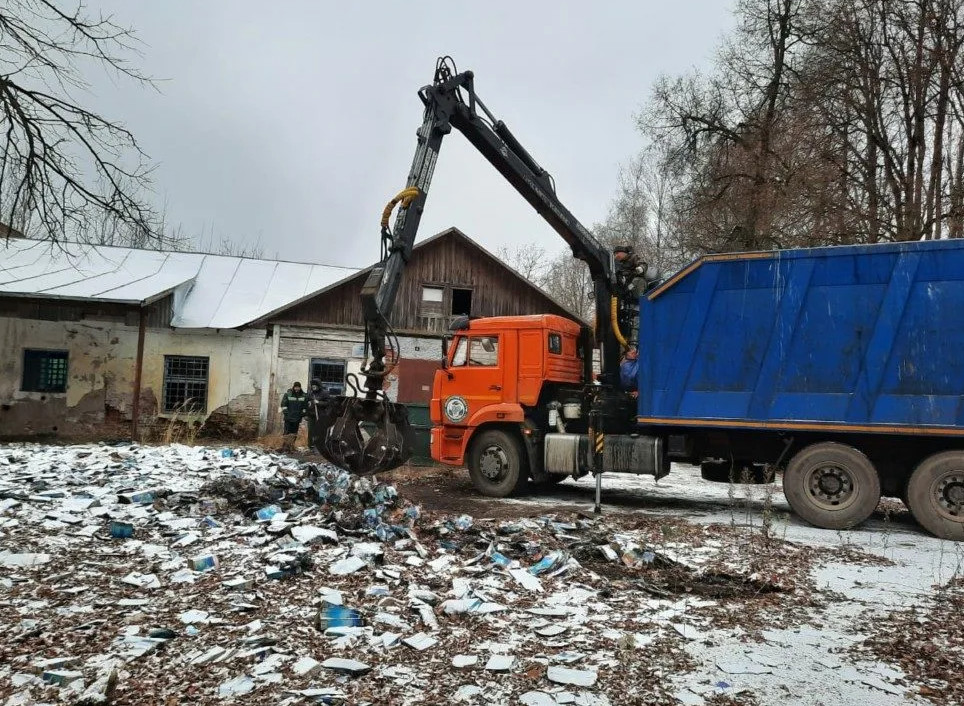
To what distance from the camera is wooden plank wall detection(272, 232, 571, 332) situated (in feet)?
61.2

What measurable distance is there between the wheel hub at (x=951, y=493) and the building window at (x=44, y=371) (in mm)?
17370

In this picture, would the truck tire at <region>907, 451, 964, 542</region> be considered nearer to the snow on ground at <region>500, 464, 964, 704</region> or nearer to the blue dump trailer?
the blue dump trailer

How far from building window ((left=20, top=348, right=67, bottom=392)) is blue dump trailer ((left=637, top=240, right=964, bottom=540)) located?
1419 cm

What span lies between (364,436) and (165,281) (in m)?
12.7

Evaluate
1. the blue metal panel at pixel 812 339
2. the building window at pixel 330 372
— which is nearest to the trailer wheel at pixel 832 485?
the blue metal panel at pixel 812 339

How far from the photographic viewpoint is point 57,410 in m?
16.0

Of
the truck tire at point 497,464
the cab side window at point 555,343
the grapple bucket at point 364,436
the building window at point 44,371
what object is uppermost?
the cab side window at point 555,343

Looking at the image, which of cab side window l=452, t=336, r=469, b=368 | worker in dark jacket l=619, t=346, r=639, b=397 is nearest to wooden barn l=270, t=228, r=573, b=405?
cab side window l=452, t=336, r=469, b=368

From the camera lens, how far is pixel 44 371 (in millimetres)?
16125

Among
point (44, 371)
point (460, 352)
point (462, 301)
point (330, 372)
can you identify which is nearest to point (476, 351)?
point (460, 352)

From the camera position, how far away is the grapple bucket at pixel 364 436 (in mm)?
7125

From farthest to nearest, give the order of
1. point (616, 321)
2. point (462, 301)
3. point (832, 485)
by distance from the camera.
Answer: point (462, 301) → point (616, 321) → point (832, 485)

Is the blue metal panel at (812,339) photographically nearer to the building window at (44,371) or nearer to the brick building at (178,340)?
the brick building at (178,340)

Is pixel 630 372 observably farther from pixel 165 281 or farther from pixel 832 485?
pixel 165 281
